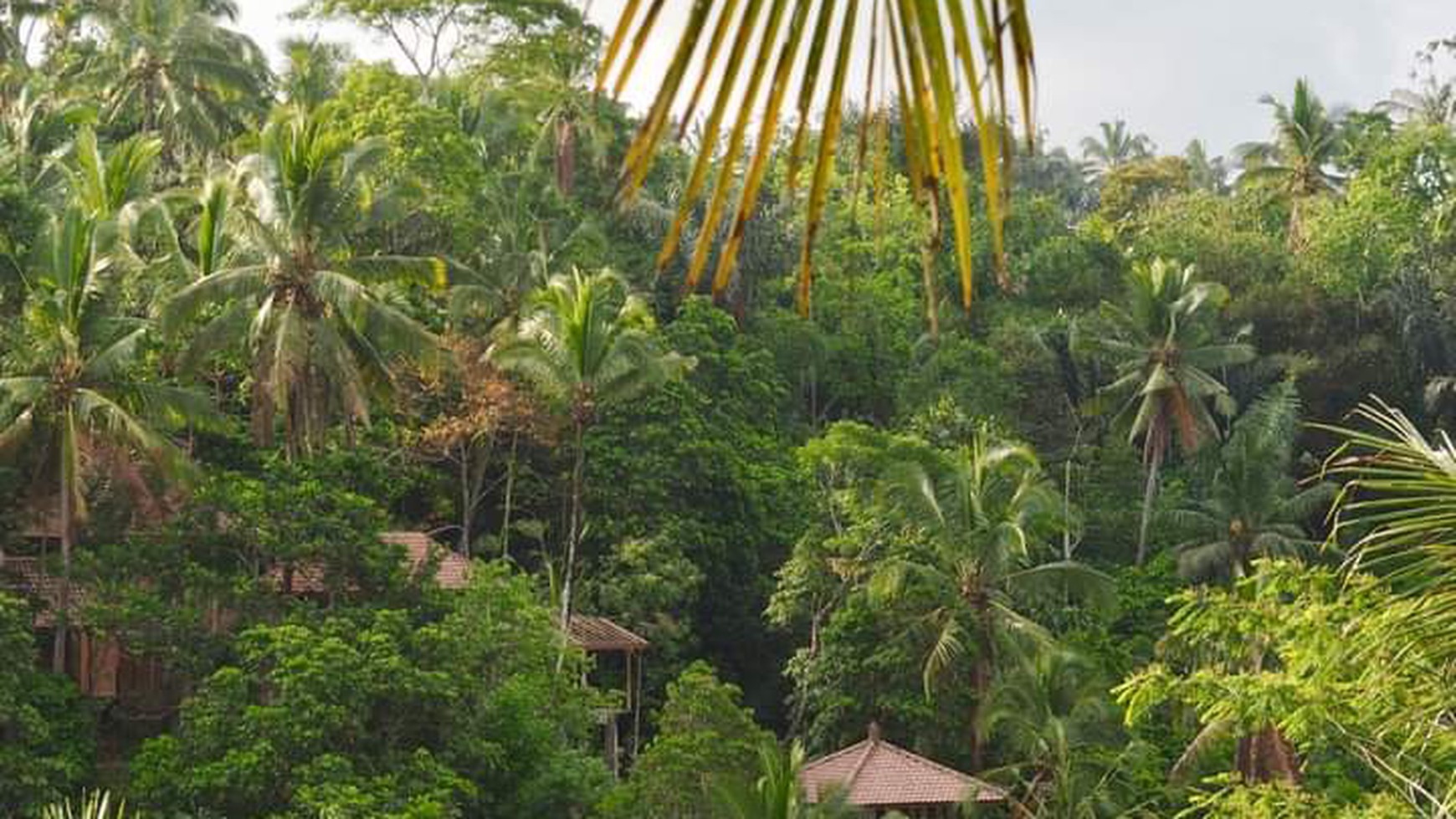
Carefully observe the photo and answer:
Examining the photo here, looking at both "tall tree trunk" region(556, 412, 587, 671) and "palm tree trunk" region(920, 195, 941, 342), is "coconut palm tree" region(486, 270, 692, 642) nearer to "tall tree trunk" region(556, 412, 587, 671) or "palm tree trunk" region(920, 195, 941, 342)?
"tall tree trunk" region(556, 412, 587, 671)

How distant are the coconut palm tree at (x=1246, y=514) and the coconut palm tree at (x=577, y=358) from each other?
988 cm

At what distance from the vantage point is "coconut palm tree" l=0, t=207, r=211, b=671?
21.6 m

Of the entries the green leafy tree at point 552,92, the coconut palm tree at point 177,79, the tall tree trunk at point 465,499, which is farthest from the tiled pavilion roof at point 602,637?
the coconut palm tree at point 177,79

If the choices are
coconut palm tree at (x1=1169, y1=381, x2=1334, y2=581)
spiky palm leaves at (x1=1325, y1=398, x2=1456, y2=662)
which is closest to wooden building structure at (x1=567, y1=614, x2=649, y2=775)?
coconut palm tree at (x1=1169, y1=381, x2=1334, y2=581)

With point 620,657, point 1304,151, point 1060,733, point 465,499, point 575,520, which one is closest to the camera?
point 1060,733

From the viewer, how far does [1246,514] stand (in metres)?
34.2

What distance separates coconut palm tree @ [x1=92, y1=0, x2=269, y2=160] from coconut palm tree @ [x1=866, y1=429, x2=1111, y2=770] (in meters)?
13.4

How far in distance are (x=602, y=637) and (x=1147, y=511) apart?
439 inches

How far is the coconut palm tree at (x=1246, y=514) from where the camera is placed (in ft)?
111

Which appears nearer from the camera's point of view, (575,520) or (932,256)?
(932,256)

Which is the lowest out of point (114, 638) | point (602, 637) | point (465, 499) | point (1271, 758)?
point (602, 637)

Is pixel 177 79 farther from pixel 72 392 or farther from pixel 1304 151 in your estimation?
pixel 1304 151

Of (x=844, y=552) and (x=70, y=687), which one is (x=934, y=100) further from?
(x=844, y=552)

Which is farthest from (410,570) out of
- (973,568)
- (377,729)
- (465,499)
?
(973,568)
